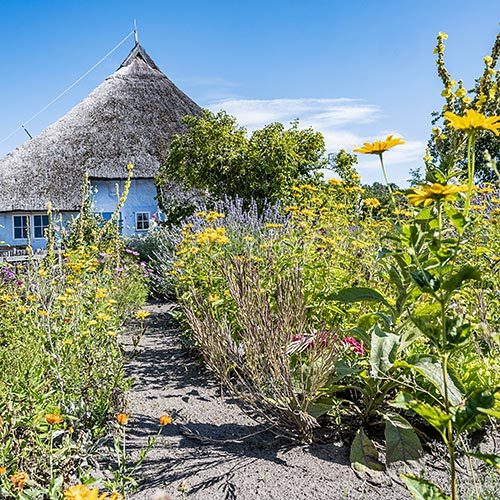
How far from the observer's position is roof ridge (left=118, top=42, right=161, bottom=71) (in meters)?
22.4

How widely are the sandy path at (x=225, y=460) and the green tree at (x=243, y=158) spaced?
23.5ft

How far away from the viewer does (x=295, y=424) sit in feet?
7.84

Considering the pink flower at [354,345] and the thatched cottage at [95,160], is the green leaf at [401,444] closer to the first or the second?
the pink flower at [354,345]

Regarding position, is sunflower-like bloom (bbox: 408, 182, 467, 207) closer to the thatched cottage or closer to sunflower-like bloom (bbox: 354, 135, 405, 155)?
sunflower-like bloom (bbox: 354, 135, 405, 155)

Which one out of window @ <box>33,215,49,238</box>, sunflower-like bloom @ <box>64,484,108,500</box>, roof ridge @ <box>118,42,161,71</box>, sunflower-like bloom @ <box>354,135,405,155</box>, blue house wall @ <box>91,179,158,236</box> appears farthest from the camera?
roof ridge @ <box>118,42,161,71</box>

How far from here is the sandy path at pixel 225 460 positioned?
201 centimetres

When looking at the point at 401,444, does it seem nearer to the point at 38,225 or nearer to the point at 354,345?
the point at 354,345

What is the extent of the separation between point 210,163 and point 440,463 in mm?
8554

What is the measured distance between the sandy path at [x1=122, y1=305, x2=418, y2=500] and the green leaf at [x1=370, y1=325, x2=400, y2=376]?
551mm

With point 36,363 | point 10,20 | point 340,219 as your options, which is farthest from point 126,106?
point 36,363

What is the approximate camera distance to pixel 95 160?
18.3 meters

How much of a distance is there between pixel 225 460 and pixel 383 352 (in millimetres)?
918

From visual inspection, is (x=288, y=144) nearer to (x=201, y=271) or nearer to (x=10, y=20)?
(x=201, y=271)

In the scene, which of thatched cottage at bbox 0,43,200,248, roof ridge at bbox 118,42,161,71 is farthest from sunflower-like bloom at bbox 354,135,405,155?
roof ridge at bbox 118,42,161,71
